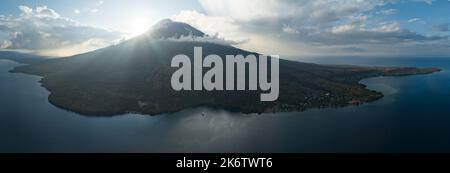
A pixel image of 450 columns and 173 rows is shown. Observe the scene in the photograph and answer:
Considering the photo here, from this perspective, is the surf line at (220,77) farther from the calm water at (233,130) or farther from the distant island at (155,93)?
the calm water at (233,130)

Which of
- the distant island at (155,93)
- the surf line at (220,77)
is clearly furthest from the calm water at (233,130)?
the surf line at (220,77)

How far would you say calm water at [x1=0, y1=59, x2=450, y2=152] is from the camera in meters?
74.2

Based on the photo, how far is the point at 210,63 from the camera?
602 feet

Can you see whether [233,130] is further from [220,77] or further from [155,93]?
[220,77]

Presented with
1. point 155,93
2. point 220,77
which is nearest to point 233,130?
point 155,93

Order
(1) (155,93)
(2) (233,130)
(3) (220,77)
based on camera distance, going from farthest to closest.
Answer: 1. (3) (220,77)
2. (1) (155,93)
3. (2) (233,130)

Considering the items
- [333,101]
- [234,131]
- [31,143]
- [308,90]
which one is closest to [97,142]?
[31,143]

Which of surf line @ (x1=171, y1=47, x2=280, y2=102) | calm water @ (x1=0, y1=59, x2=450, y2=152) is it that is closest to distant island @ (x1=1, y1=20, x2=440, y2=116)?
surf line @ (x1=171, y1=47, x2=280, y2=102)

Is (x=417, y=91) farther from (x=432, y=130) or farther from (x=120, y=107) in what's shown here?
(x=120, y=107)

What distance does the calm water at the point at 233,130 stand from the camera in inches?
2921

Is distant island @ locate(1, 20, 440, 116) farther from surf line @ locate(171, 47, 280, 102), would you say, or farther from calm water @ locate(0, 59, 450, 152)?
calm water @ locate(0, 59, 450, 152)

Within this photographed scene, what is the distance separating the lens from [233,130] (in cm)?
8931

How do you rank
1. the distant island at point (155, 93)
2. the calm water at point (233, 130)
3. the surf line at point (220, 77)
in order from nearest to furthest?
the calm water at point (233, 130) → the distant island at point (155, 93) → the surf line at point (220, 77)
